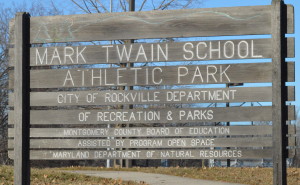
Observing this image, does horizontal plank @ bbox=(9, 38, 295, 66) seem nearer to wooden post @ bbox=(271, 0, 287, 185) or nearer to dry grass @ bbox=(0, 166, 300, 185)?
wooden post @ bbox=(271, 0, 287, 185)

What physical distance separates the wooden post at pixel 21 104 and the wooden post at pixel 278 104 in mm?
3391

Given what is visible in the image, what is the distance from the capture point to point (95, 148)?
8.00 meters

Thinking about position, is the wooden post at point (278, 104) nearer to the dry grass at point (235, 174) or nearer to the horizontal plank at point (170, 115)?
the horizontal plank at point (170, 115)

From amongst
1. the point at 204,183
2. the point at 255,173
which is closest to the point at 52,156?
the point at 204,183

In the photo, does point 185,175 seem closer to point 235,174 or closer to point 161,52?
point 235,174

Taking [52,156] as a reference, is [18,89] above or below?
above

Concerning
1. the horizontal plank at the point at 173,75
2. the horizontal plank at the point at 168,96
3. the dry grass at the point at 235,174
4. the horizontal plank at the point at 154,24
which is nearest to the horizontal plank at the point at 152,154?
the horizontal plank at the point at 168,96

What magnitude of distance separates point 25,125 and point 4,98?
2937 cm

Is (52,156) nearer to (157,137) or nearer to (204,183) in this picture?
(157,137)

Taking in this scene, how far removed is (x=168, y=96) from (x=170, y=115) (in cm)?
25

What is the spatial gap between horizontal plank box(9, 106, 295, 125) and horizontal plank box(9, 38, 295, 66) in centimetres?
67

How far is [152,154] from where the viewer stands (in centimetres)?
773

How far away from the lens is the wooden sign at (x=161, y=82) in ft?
24.1

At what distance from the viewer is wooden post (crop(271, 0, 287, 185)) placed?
721 centimetres
